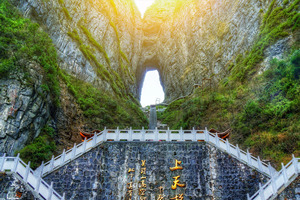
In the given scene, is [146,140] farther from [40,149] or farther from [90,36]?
[90,36]

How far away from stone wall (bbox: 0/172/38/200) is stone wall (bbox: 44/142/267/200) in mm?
2093

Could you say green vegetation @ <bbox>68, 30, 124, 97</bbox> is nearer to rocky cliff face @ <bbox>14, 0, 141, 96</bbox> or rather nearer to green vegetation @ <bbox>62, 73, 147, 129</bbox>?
rocky cliff face @ <bbox>14, 0, 141, 96</bbox>

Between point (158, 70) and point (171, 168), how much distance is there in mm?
41860

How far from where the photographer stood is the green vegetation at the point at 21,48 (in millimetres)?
13859

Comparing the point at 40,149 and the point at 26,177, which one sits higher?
the point at 40,149

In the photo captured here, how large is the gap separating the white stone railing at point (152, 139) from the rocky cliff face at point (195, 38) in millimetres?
11216

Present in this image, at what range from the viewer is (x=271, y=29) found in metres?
22.0

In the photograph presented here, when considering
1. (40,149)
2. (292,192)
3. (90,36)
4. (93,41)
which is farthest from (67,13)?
(292,192)

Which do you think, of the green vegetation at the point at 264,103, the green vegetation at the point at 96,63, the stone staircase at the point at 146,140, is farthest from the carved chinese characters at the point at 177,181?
the green vegetation at the point at 96,63

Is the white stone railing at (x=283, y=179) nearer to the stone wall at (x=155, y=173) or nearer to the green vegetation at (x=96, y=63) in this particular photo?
the stone wall at (x=155, y=173)

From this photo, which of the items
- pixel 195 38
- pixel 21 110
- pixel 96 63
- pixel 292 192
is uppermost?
pixel 195 38

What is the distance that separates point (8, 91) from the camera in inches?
517

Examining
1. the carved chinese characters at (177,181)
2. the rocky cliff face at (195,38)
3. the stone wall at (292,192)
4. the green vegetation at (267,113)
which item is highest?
the rocky cliff face at (195,38)

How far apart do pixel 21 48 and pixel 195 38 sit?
31144 mm
